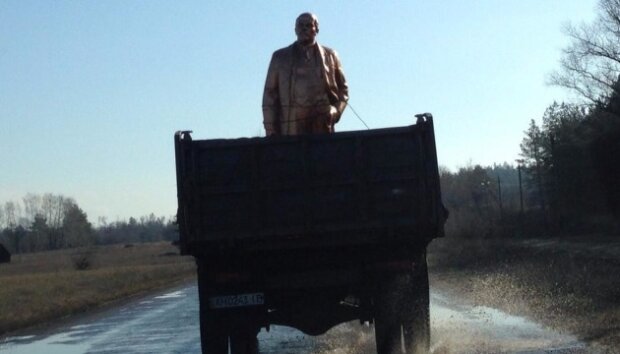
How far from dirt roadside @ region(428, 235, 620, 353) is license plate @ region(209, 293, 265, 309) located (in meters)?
4.08

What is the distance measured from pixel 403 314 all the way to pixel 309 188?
1.56 m

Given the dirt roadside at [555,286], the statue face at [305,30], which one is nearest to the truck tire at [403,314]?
the dirt roadside at [555,286]

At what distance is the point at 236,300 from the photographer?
Result: 10.2 metres

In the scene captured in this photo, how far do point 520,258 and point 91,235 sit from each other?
14210cm

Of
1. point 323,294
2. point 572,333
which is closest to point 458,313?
point 572,333

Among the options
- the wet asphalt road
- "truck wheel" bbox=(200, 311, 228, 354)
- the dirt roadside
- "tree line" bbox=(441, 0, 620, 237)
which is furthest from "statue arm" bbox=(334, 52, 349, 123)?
"tree line" bbox=(441, 0, 620, 237)

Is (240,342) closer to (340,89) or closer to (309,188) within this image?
(309,188)

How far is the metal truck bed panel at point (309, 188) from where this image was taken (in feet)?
32.2

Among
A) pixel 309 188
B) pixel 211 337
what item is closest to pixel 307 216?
pixel 309 188

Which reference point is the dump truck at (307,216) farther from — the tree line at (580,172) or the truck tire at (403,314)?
the tree line at (580,172)

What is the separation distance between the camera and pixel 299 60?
437 inches

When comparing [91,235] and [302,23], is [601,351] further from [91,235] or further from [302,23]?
[91,235]

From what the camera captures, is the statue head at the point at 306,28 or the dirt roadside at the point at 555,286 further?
the dirt roadside at the point at 555,286

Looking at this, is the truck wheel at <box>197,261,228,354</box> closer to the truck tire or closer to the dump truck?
the dump truck
